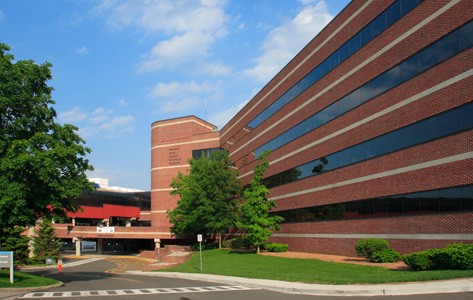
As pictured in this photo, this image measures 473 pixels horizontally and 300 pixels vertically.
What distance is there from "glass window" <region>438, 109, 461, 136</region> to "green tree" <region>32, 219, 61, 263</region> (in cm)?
5407

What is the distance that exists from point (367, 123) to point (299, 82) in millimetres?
13404

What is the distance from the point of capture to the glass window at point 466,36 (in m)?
22.2

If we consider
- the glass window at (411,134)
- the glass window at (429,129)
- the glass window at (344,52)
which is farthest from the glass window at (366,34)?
the glass window at (429,129)

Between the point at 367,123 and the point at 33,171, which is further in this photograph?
the point at 367,123

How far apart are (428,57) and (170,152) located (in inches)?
2213

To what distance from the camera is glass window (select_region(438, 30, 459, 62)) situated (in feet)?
76.3

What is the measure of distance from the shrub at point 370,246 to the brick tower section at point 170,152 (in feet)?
157

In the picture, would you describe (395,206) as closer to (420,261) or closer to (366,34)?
(420,261)

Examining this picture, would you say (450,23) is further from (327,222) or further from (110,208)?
(110,208)

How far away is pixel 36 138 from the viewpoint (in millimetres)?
24875

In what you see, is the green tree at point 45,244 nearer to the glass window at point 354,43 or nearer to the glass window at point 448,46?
the glass window at point 354,43

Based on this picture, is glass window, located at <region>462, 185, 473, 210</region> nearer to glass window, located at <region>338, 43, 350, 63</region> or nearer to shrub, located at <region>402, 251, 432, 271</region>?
shrub, located at <region>402, 251, 432, 271</region>

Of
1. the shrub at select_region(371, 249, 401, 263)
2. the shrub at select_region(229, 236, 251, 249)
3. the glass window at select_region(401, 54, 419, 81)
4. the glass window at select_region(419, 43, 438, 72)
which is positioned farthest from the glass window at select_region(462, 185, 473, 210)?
the shrub at select_region(229, 236, 251, 249)

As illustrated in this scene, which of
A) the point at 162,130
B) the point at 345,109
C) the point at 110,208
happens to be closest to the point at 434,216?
the point at 345,109
